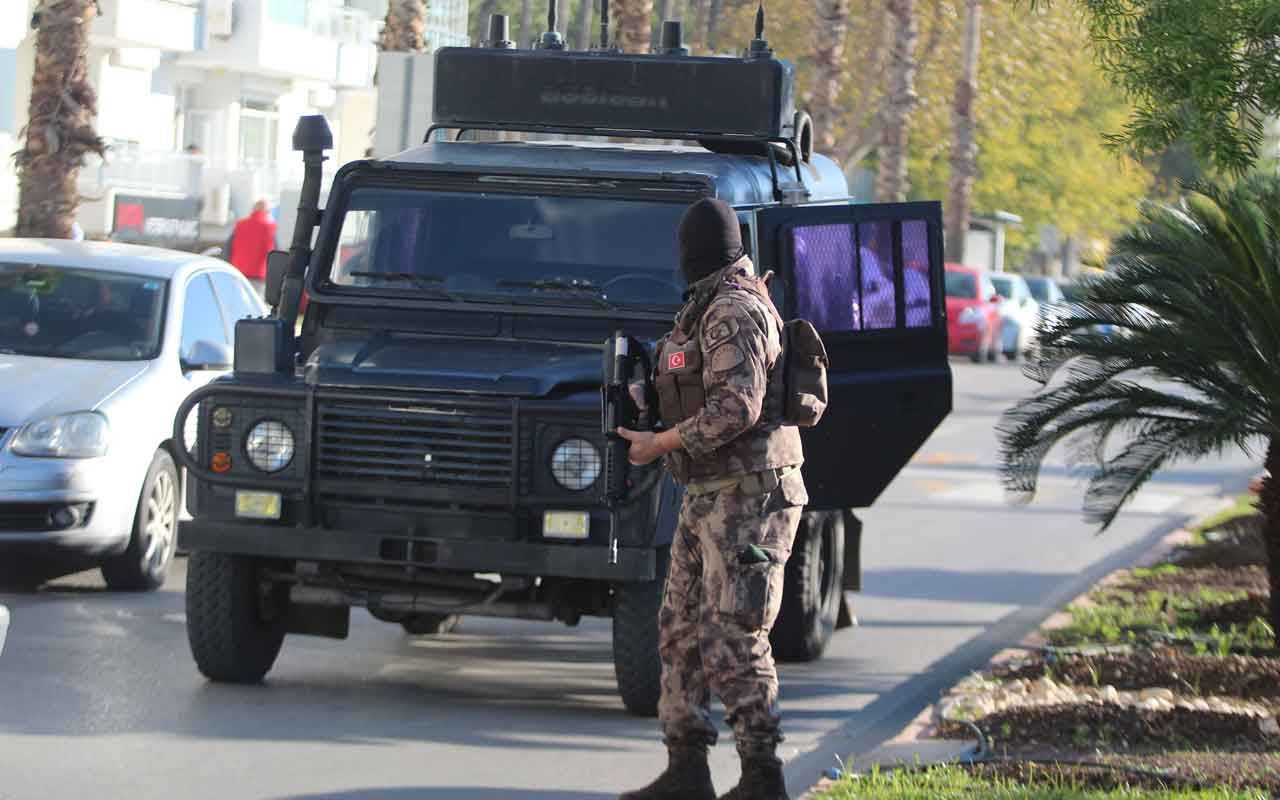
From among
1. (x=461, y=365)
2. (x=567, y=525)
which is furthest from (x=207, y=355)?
(x=567, y=525)

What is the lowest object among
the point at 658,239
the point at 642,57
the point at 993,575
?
the point at 993,575

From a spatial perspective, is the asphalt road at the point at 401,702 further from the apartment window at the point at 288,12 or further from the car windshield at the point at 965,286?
the apartment window at the point at 288,12

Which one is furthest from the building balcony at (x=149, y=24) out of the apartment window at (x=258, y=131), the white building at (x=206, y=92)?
the apartment window at (x=258, y=131)

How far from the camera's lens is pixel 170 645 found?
10133 mm

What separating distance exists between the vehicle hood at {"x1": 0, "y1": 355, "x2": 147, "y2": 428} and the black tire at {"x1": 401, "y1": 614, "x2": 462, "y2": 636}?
1861mm

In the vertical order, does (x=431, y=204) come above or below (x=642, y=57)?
below

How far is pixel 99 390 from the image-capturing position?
11148mm

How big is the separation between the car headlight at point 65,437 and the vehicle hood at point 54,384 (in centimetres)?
4

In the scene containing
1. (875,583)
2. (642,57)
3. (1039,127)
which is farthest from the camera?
(1039,127)

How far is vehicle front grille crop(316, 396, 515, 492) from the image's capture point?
866 cm

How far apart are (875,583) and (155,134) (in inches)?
1405

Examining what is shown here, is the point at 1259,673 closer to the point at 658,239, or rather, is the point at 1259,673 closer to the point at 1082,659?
the point at 1082,659

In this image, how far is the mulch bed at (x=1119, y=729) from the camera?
27.3 ft

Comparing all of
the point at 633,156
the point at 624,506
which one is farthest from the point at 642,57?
the point at 624,506
